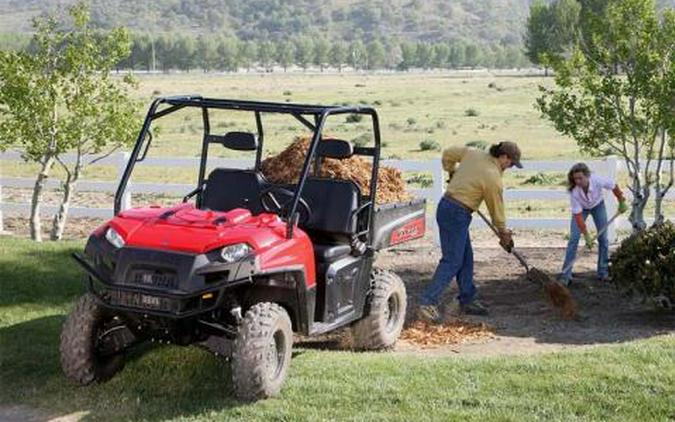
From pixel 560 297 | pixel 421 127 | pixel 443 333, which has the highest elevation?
pixel 560 297

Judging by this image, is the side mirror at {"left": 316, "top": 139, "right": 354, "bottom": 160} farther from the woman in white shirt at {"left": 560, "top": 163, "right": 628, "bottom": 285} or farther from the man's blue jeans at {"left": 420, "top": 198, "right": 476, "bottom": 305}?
the woman in white shirt at {"left": 560, "top": 163, "right": 628, "bottom": 285}

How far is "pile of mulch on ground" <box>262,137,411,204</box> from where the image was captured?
12.2 meters

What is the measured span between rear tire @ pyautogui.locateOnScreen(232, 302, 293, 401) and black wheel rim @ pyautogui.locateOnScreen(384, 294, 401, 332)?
216 cm

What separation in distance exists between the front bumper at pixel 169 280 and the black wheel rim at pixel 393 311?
8.19ft

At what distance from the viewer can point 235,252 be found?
6.54 metres

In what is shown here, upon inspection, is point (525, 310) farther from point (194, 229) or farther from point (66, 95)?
point (66, 95)

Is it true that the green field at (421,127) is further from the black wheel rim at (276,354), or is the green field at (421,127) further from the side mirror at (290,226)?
the black wheel rim at (276,354)

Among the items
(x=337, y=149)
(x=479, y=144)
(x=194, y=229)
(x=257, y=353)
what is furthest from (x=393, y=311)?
(x=479, y=144)

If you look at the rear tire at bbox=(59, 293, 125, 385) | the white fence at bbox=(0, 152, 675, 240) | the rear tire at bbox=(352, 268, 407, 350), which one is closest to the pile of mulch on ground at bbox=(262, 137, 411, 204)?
the white fence at bbox=(0, 152, 675, 240)

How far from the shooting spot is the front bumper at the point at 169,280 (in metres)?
6.42

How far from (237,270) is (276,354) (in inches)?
29.2

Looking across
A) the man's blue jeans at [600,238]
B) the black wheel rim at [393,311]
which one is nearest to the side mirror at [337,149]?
the black wheel rim at [393,311]

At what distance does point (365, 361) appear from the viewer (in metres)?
7.71

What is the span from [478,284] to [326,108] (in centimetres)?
523
